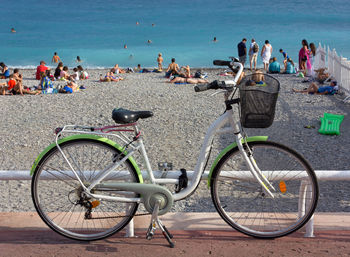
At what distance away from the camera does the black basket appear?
3346 millimetres

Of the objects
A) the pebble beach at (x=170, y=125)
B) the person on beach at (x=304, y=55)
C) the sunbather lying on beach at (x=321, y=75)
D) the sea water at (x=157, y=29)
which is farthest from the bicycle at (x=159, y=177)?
the sea water at (x=157, y=29)

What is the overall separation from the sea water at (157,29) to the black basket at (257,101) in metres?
40.9

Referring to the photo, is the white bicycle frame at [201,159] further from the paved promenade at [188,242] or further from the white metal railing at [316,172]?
the paved promenade at [188,242]

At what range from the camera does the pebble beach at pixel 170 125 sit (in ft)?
28.7

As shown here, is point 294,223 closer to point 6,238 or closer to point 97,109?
point 6,238

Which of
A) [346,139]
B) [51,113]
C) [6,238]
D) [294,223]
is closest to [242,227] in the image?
[294,223]

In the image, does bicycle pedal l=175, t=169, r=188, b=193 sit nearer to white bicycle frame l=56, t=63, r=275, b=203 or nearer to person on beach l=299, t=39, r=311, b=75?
white bicycle frame l=56, t=63, r=275, b=203

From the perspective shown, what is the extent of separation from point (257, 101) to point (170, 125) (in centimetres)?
Result: 968

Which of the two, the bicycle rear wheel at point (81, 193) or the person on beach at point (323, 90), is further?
the person on beach at point (323, 90)

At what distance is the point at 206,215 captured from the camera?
4098 mm

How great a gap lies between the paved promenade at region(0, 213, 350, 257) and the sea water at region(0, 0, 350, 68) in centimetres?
4057

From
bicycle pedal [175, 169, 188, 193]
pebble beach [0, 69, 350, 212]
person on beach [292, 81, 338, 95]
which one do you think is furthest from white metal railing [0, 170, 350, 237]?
person on beach [292, 81, 338, 95]

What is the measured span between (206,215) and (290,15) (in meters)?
95.7

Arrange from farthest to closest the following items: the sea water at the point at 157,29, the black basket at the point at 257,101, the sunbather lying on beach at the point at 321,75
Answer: the sea water at the point at 157,29 < the sunbather lying on beach at the point at 321,75 < the black basket at the point at 257,101
